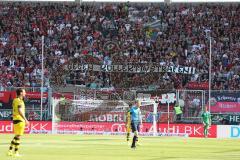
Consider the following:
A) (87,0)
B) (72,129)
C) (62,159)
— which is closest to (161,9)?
(87,0)

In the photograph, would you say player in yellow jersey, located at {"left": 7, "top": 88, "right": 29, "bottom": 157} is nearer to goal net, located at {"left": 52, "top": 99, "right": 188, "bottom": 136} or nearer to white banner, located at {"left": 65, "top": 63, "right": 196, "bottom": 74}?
goal net, located at {"left": 52, "top": 99, "right": 188, "bottom": 136}

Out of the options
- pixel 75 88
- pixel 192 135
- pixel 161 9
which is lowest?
pixel 192 135

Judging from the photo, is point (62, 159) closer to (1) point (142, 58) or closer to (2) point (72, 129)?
(2) point (72, 129)

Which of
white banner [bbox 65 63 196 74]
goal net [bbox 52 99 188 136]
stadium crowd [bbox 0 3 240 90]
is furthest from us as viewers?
stadium crowd [bbox 0 3 240 90]

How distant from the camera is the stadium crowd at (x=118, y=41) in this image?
57.4 m

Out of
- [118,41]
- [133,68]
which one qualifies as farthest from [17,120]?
[118,41]

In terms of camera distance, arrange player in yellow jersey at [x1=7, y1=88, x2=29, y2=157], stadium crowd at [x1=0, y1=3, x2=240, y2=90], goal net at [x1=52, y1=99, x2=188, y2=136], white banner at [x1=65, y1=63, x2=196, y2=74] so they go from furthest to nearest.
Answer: stadium crowd at [x1=0, y1=3, x2=240, y2=90], white banner at [x1=65, y1=63, x2=196, y2=74], goal net at [x1=52, y1=99, x2=188, y2=136], player in yellow jersey at [x1=7, y1=88, x2=29, y2=157]

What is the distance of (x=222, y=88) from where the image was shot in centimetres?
5506

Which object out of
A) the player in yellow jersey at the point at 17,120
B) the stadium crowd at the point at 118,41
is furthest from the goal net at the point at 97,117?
the player in yellow jersey at the point at 17,120

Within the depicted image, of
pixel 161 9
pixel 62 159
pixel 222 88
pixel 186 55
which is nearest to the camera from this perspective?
pixel 62 159

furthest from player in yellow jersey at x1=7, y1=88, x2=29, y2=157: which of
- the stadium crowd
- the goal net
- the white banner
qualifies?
the white banner

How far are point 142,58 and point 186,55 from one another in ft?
11.9

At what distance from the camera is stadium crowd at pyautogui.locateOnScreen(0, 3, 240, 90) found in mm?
57438

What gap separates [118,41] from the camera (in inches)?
2441
